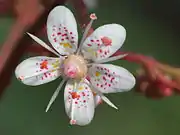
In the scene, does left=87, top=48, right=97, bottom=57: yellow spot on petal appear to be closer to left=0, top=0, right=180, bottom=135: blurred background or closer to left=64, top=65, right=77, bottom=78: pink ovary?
left=64, top=65, right=77, bottom=78: pink ovary

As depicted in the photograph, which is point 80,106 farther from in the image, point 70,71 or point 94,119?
point 94,119

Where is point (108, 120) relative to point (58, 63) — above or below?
below

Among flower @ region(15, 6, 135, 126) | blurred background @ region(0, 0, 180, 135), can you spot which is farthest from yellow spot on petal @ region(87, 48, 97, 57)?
blurred background @ region(0, 0, 180, 135)

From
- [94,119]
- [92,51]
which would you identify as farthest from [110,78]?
[94,119]

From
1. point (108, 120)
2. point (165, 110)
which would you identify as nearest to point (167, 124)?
point (165, 110)

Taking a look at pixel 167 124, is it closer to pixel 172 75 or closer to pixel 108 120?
pixel 108 120
